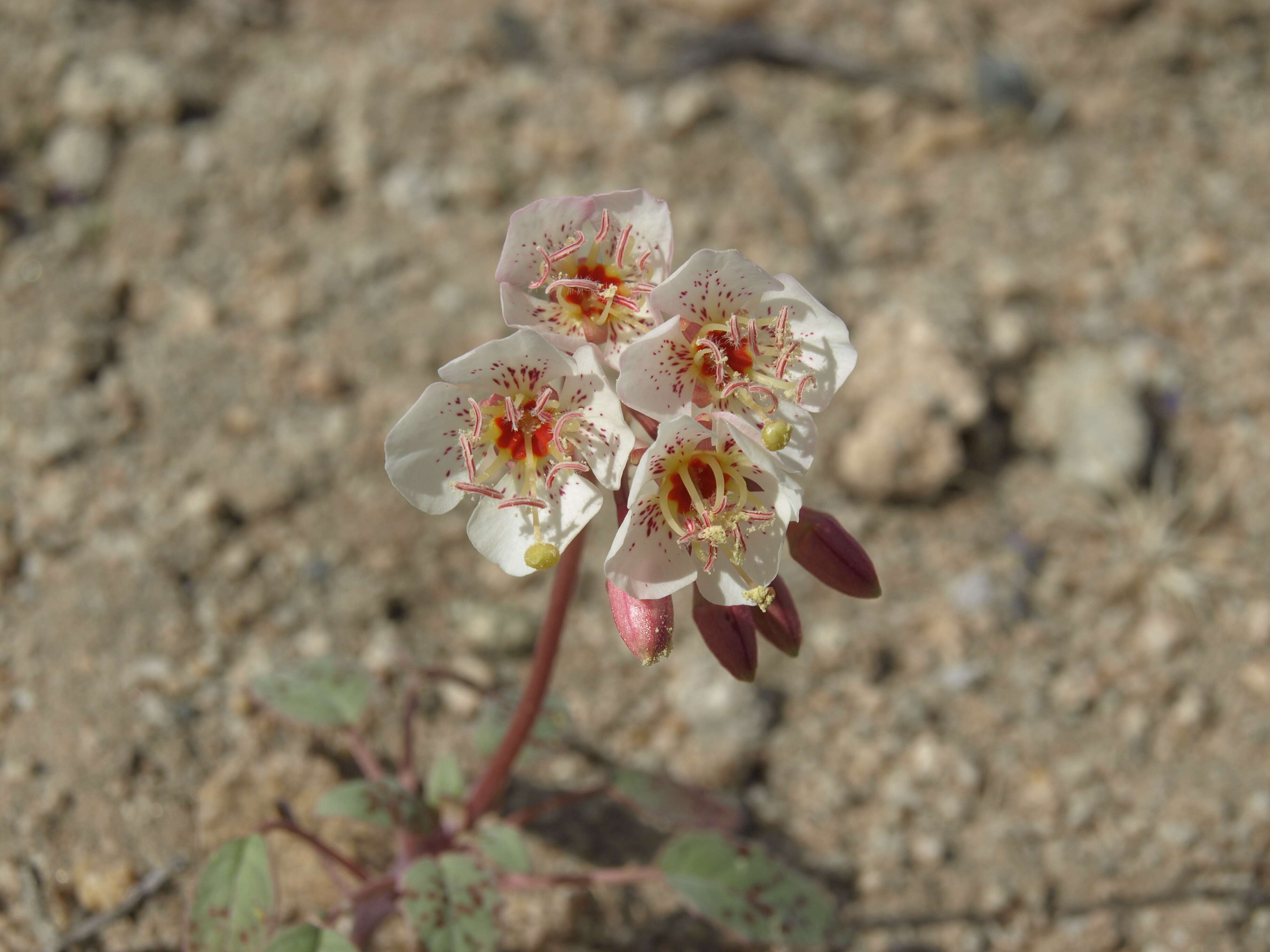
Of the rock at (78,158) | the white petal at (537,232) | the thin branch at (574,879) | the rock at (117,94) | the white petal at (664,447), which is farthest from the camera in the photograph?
the rock at (117,94)

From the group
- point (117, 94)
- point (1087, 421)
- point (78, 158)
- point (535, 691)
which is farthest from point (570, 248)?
point (117, 94)

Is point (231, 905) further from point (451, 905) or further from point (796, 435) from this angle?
point (796, 435)

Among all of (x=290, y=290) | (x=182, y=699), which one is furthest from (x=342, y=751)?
(x=290, y=290)

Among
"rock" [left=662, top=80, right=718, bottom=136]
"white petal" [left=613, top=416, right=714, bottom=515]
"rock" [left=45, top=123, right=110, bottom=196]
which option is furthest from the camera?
"rock" [left=662, top=80, right=718, bottom=136]

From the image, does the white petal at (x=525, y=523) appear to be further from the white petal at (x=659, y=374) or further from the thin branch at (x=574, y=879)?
the thin branch at (x=574, y=879)

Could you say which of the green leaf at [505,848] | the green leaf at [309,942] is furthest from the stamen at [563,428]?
the green leaf at [309,942]

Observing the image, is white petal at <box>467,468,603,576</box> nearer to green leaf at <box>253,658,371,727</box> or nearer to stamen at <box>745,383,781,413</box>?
stamen at <box>745,383,781,413</box>

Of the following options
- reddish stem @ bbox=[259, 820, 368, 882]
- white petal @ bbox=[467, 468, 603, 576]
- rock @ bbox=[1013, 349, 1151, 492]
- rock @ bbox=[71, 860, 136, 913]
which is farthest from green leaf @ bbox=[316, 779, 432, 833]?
rock @ bbox=[1013, 349, 1151, 492]
